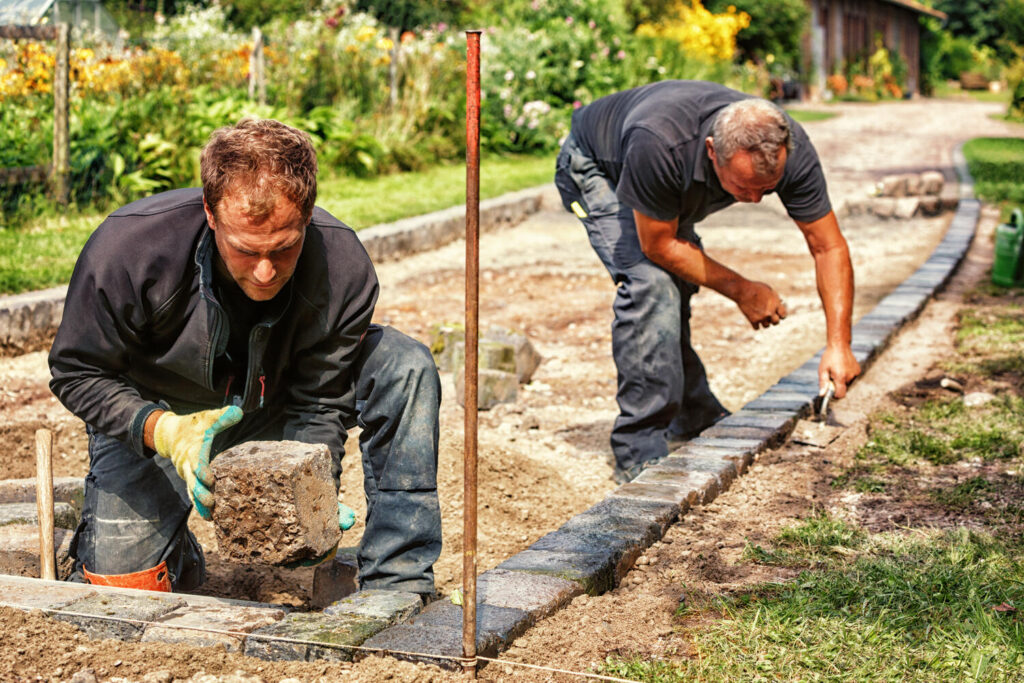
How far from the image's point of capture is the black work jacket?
2.54 m

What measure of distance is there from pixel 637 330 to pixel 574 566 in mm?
1379

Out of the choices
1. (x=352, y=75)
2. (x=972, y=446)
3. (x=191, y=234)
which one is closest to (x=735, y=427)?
(x=972, y=446)

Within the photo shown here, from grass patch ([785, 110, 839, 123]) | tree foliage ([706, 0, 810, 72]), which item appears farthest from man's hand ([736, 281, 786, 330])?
tree foliage ([706, 0, 810, 72])

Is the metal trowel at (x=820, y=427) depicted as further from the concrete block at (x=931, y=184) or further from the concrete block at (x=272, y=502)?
the concrete block at (x=931, y=184)

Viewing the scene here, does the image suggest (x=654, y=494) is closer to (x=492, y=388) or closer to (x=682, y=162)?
(x=682, y=162)

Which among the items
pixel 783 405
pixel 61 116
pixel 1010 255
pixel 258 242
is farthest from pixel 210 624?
pixel 1010 255

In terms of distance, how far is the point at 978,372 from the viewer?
4984mm

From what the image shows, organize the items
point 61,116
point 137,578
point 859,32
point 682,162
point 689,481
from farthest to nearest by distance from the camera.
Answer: point 859,32
point 61,116
point 682,162
point 689,481
point 137,578

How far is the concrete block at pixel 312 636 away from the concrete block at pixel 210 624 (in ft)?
0.11

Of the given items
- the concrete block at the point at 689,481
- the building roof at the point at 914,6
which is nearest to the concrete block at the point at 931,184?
the concrete block at the point at 689,481

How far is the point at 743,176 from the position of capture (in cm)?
356

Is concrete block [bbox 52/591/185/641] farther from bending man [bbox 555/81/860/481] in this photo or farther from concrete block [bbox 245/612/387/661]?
bending man [bbox 555/81/860/481]

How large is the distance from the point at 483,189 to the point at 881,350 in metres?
5.72

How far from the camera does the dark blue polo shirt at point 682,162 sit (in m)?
3.69
